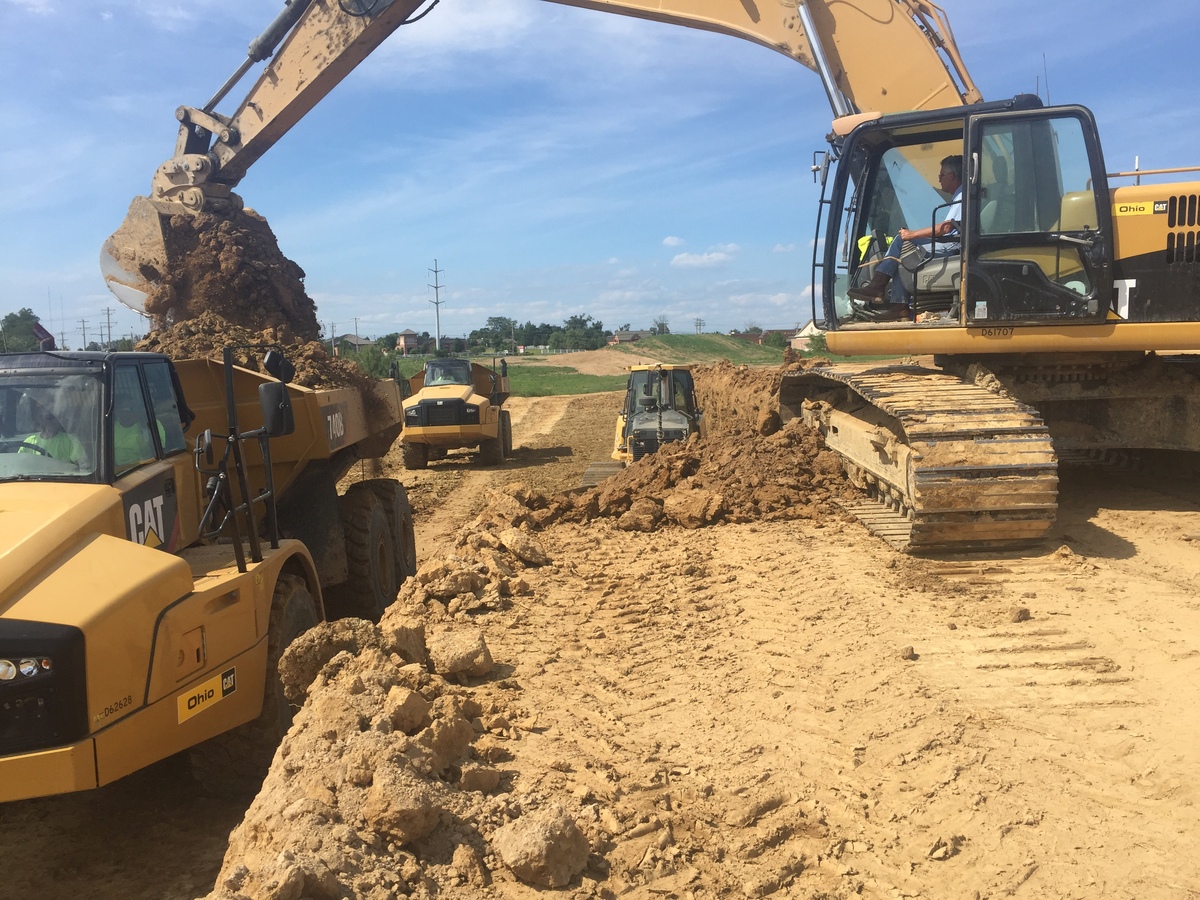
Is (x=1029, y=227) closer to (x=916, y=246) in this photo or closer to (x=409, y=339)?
(x=916, y=246)

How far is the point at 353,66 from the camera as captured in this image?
10281mm

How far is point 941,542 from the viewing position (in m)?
6.18

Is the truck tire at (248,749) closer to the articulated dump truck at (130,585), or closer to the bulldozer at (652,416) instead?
the articulated dump truck at (130,585)

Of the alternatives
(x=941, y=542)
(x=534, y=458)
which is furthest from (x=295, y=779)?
(x=534, y=458)

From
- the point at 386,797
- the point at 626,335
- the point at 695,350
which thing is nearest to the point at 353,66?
the point at 386,797

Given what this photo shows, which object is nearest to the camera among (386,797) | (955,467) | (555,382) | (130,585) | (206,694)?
(386,797)

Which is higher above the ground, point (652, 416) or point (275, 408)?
point (275, 408)

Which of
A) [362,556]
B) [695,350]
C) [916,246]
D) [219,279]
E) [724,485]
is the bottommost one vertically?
[362,556]

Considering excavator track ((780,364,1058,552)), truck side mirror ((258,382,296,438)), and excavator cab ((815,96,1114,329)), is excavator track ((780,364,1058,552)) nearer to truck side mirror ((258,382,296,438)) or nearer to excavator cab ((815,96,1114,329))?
excavator cab ((815,96,1114,329))

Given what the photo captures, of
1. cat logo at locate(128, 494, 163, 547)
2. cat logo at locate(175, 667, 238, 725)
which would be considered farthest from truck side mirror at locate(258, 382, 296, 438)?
cat logo at locate(175, 667, 238, 725)

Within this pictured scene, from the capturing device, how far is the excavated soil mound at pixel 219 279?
920cm

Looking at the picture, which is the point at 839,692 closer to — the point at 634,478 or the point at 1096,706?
the point at 1096,706

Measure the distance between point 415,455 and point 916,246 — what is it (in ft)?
38.5

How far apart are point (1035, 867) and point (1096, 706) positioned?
1.33 m
